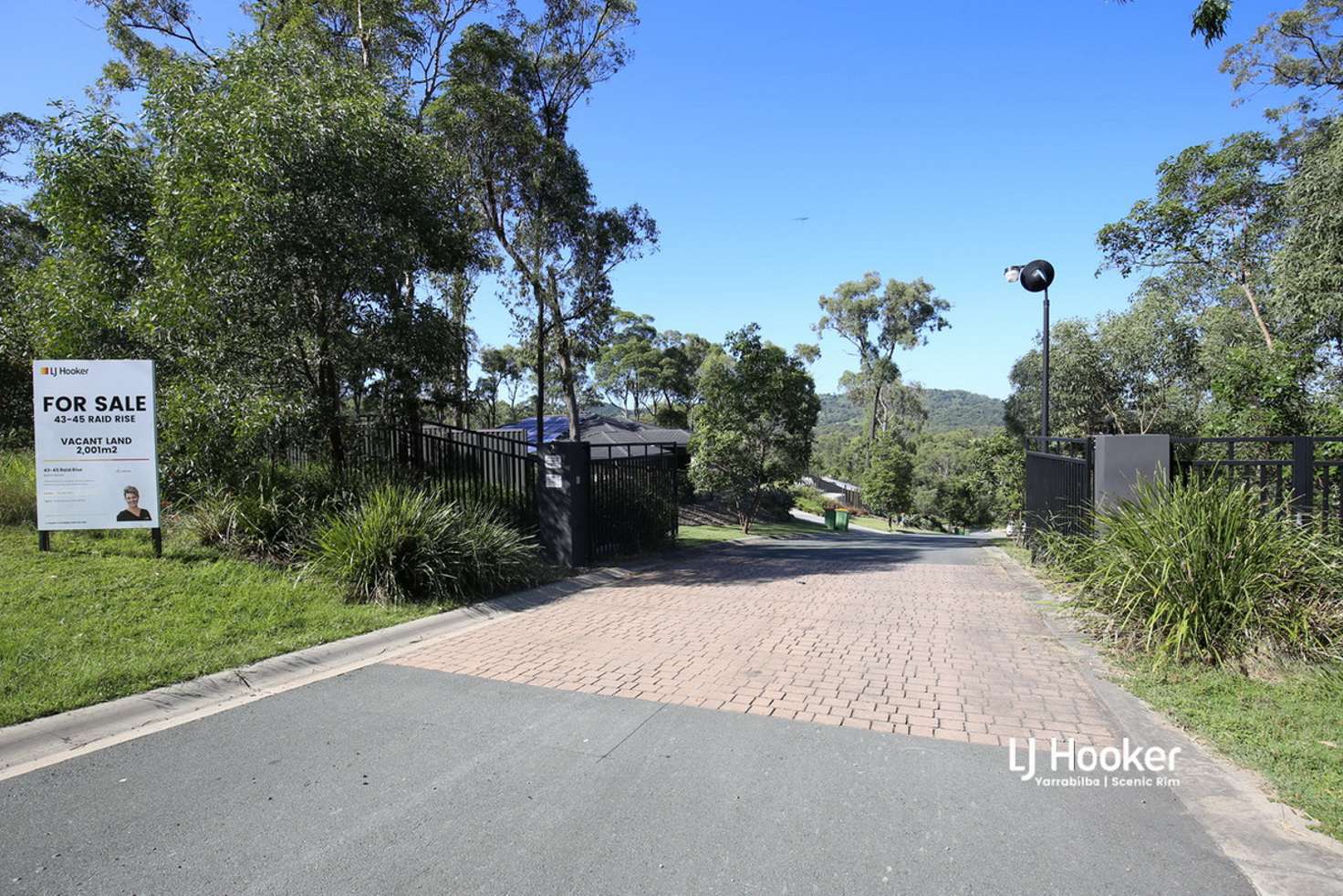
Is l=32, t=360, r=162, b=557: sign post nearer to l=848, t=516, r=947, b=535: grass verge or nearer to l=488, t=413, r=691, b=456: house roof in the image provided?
l=488, t=413, r=691, b=456: house roof

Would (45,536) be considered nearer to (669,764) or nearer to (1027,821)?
(669,764)

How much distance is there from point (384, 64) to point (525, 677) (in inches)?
584

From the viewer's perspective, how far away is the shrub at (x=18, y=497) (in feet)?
29.8

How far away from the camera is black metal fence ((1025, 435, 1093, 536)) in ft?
27.5

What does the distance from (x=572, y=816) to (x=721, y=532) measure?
18.0 m

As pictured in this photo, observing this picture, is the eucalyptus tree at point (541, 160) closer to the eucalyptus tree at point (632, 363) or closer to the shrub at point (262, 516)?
the shrub at point (262, 516)

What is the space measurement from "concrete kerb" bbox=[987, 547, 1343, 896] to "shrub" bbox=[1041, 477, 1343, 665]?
1.09 m

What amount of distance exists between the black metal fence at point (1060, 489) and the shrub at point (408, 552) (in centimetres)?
661

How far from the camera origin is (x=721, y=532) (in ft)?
70.3

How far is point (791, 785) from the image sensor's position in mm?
3832

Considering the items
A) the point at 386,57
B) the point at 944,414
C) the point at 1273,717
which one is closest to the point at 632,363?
the point at 386,57

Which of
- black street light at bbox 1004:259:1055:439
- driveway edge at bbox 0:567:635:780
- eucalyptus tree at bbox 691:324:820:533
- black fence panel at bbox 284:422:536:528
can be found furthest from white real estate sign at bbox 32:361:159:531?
eucalyptus tree at bbox 691:324:820:533

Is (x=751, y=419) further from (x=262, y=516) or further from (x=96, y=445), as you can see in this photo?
(x=96, y=445)

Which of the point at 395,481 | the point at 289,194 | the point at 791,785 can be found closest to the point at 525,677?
the point at 791,785
